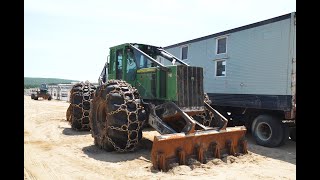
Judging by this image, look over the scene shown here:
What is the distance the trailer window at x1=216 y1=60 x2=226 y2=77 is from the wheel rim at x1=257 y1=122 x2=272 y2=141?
245cm

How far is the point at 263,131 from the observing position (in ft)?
30.2

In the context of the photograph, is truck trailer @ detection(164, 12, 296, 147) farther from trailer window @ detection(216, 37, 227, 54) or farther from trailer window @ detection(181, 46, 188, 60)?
trailer window @ detection(181, 46, 188, 60)

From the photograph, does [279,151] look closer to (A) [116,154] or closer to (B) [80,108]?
(A) [116,154]

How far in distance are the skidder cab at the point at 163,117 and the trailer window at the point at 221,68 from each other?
10.6 feet

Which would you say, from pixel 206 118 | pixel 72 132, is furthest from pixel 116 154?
pixel 72 132

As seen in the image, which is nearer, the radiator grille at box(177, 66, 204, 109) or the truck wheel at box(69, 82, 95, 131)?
the radiator grille at box(177, 66, 204, 109)

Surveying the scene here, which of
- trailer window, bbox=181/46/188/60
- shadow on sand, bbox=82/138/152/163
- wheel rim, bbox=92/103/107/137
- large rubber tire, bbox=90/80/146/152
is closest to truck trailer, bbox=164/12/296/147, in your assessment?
trailer window, bbox=181/46/188/60

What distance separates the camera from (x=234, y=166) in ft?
19.5

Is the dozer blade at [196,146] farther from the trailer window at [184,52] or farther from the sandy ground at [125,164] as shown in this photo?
the trailer window at [184,52]

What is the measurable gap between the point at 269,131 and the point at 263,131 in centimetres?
20

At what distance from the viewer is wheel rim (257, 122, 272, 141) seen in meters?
9.04

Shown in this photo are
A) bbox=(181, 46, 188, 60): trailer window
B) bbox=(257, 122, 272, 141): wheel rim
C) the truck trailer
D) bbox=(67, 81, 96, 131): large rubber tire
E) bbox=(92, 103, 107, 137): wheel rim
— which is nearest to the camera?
bbox=(92, 103, 107, 137): wheel rim

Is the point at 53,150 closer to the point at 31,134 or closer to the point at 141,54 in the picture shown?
the point at 31,134
